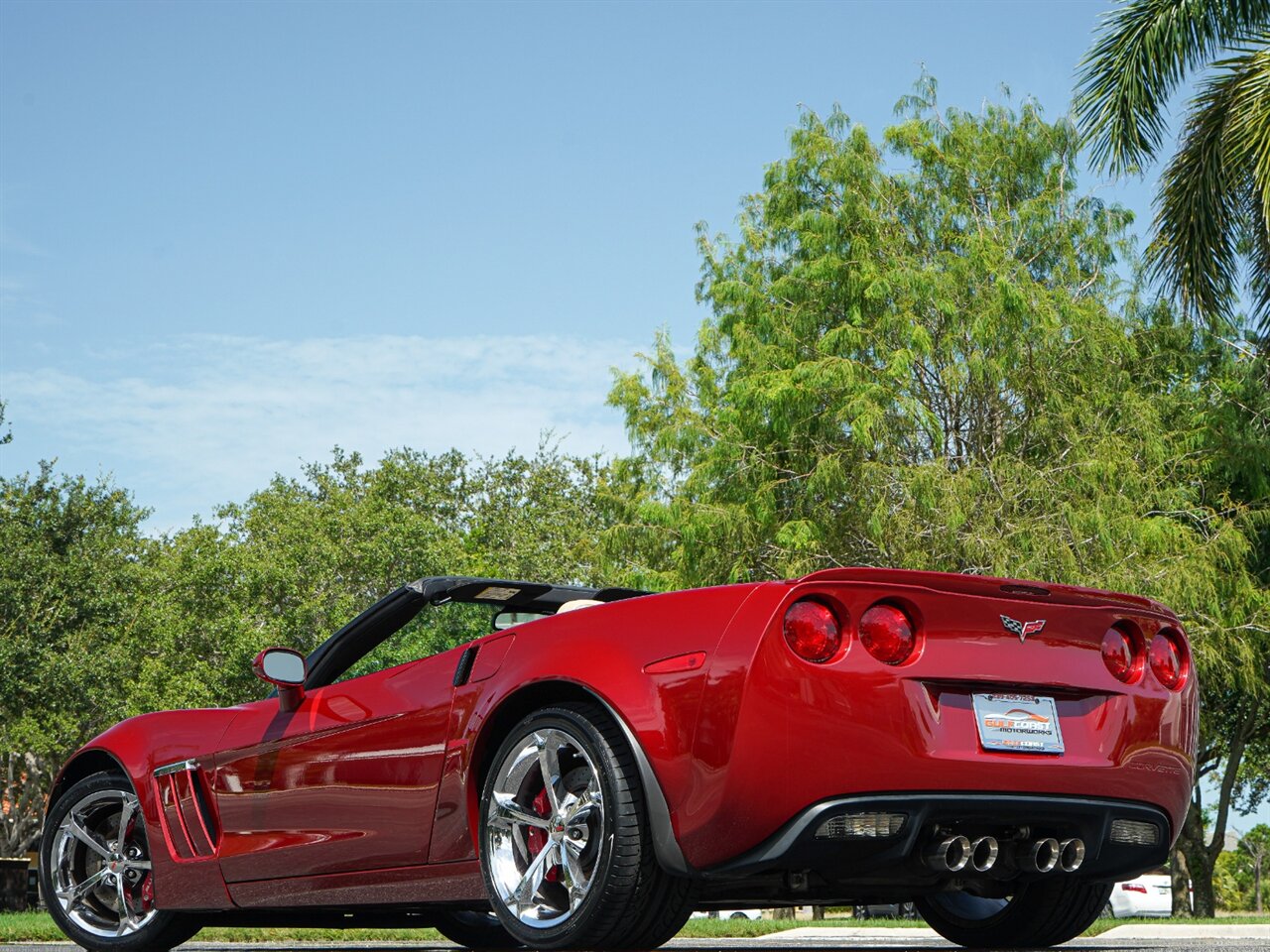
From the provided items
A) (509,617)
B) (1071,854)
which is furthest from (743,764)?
(509,617)

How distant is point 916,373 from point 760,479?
2766 mm

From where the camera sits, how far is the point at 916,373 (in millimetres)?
21281

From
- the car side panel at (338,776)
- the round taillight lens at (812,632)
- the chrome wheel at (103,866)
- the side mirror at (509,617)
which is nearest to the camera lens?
the round taillight lens at (812,632)

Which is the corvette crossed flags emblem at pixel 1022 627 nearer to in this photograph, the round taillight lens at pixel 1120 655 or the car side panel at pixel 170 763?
the round taillight lens at pixel 1120 655

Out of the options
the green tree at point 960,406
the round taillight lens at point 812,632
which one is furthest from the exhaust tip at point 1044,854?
the green tree at point 960,406

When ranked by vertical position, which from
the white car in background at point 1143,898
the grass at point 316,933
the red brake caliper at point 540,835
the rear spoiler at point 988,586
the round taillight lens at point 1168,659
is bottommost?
the white car in background at point 1143,898

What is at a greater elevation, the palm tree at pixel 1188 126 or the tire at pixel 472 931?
the palm tree at pixel 1188 126

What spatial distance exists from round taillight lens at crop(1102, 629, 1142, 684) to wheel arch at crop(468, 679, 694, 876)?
4.63 feet

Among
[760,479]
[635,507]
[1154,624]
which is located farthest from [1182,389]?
[1154,624]

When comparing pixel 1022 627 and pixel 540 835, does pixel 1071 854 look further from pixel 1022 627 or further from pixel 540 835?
pixel 540 835

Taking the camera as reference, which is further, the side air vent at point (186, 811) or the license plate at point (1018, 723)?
the side air vent at point (186, 811)

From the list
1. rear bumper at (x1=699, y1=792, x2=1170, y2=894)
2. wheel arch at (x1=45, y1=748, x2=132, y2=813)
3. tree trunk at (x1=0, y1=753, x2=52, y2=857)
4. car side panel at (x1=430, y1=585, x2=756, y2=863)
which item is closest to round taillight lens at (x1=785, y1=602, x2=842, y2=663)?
car side panel at (x1=430, y1=585, x2=756, y2=863)

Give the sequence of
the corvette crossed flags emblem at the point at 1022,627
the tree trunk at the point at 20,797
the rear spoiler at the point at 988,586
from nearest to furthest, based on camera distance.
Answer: the rear spoiler at the point at 988,586 → the corvette crossed flags emblem at the point at 1022,627 → the tree trunk at the point at 20,797

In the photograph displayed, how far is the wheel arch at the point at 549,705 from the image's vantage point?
3.87 metres
